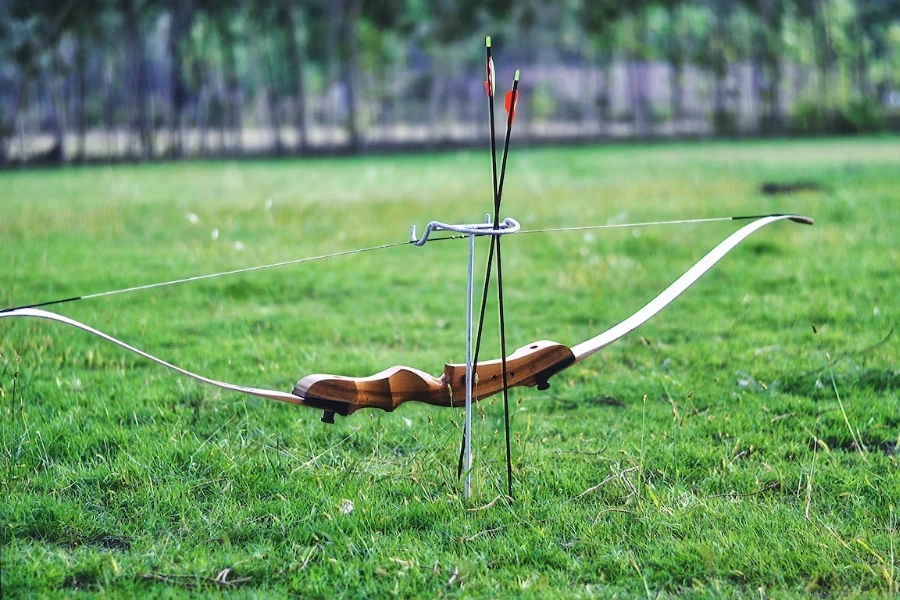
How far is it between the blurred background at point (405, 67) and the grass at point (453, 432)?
2225 cm

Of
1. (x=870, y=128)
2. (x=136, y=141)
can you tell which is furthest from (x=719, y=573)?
(x=870, y=128)

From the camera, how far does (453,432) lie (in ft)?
14.2

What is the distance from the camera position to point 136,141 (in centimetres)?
3341

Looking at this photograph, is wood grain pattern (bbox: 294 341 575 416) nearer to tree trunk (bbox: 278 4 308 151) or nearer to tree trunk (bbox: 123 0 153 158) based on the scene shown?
tree trunk (bbox: 123 0 153 158)

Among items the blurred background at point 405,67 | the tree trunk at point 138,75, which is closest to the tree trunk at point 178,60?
the blurred background at point 405,67

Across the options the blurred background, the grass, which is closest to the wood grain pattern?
the grass

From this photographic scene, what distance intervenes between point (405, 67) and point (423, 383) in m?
39.1

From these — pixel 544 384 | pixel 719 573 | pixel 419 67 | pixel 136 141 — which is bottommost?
pixel 719 573

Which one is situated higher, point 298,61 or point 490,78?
point 298,61

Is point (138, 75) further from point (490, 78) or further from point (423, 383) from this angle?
point (490, 78)

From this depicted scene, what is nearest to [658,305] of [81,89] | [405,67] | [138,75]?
[138,75]

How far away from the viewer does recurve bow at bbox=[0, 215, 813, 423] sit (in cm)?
341

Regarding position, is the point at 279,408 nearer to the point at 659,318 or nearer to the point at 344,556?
the point at 344,556

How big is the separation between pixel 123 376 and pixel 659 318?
12.2 feet
